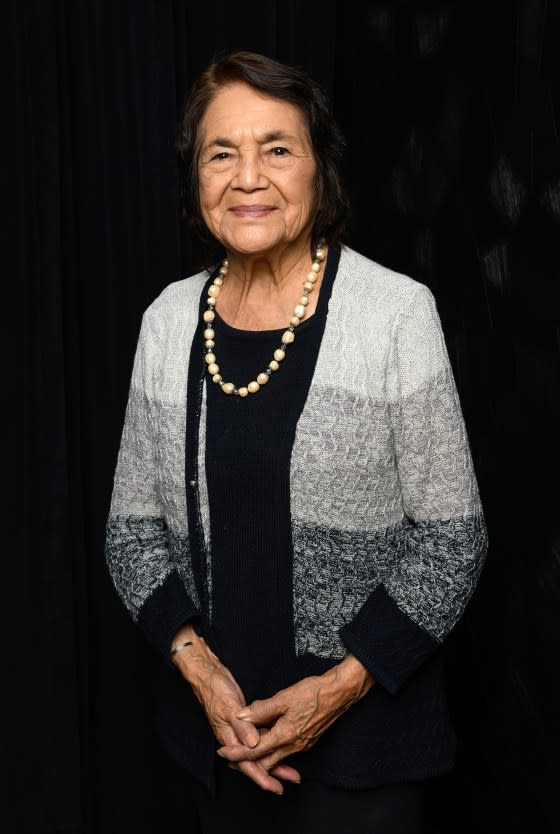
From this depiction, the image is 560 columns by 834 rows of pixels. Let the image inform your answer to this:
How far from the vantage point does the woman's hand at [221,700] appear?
1.45 m

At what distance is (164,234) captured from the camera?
8.18 feet

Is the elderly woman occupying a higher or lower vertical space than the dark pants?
higher

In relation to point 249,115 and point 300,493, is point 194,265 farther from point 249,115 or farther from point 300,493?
A: point 300,493

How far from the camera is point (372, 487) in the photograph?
56.5 inches

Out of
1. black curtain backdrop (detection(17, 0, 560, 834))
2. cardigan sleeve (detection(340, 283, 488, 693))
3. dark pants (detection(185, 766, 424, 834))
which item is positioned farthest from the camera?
black curtain backdrop (detection(17, 0, 560, 834))

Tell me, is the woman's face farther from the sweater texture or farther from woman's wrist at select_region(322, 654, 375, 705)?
woman's wrist at select_region(322, 654, 375, 705)

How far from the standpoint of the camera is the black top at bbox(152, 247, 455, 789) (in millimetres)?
1437

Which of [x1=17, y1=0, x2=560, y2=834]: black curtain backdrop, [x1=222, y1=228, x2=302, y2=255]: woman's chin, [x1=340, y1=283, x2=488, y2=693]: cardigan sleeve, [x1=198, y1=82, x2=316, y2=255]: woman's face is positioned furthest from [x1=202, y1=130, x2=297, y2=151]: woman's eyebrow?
[x1=17, y1=0, x2=560, y2=834]: black curtain backdrop

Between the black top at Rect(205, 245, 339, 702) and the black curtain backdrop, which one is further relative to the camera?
the black curtain backdrop

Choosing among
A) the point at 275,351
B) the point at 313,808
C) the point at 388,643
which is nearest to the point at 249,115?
the point at 275,351

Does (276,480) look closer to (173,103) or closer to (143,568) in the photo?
(143,568)

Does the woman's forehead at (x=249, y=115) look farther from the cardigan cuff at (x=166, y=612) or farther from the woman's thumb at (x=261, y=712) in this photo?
the woman's thumb at (x=261, y=712)

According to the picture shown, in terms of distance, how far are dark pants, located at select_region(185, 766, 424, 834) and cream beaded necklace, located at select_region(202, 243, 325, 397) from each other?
600 mm

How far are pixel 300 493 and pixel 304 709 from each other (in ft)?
1.00
